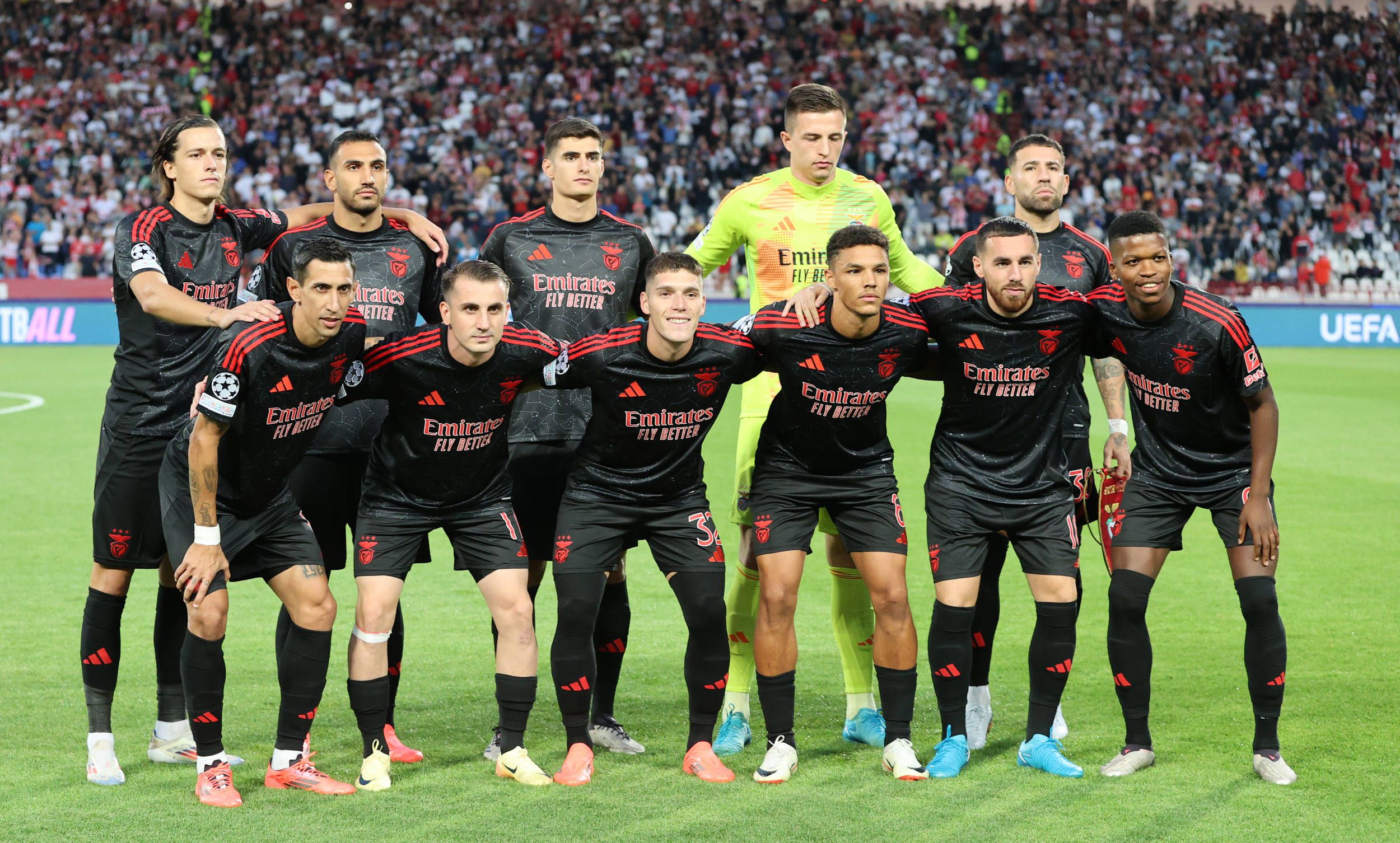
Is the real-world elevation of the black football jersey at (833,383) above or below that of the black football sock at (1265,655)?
above

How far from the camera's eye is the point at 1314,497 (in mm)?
11539

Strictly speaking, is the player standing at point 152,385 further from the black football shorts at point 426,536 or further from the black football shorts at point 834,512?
the black football shorts at point 834,512

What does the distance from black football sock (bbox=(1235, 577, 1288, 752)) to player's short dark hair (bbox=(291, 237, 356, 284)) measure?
3.60m

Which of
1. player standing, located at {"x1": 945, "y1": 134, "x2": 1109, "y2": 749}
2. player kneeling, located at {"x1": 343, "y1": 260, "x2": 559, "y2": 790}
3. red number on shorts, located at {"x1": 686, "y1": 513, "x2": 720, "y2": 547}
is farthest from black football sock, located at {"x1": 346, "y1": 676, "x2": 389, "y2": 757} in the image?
player standing, located at {"x1": 945, "y1": 134, "x2": 1109, "y2": 749}

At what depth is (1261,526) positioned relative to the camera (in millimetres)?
5156

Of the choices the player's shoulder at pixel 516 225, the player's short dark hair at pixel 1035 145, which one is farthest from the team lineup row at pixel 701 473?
the player's short dark hair at pixel 1035 145

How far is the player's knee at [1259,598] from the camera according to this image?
5250mm

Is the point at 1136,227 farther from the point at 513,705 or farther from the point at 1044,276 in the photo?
the point at 513,705

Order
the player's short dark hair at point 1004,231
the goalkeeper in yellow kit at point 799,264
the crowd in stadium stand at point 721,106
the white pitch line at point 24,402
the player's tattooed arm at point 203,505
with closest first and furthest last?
the player's tattooed arm at point 203,505 < the player's short dark hair at point 1004,231 < the goalkeeper in yellow kit at point 799,264 < the white pitch line at point 24,402 < the crowd in stadium stand at point 721,106

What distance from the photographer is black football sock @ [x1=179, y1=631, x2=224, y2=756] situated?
16.5 feet

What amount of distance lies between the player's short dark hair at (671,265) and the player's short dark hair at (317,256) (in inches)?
44.7

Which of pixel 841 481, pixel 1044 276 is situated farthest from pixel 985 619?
pixel 1044 276

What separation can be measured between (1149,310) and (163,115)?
29.2 m

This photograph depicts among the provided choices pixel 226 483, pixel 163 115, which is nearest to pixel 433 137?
pixel 163 115
